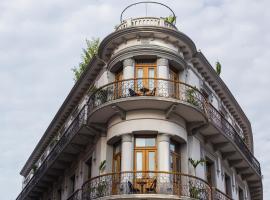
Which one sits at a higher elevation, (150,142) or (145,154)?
(150,142)

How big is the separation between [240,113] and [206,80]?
5.10 m

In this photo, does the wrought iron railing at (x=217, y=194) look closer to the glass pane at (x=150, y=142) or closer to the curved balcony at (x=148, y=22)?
the glass pane at (x=150, y=142)

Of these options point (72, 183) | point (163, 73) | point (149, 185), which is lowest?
point (149, 185)

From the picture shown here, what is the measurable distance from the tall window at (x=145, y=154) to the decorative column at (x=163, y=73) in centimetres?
212

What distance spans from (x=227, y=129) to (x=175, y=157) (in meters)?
4.96

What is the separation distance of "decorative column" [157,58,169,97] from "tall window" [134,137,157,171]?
6.95 ft

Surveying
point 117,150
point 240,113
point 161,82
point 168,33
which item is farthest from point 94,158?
point 240,113

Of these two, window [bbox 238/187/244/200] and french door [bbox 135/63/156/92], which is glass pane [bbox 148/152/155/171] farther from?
window [bbox 238/187/244/200]

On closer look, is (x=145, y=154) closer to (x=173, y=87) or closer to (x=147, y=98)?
(x=147, y=98)

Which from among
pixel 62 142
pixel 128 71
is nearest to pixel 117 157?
pixel 128 71

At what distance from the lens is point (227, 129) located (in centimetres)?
2631

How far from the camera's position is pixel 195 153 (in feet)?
76.7

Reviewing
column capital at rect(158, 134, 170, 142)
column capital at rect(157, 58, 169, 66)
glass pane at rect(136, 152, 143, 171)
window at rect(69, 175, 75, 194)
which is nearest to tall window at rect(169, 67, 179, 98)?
column capital at rect(157, 58, 169, 66)

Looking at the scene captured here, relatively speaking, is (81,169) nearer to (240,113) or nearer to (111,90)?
(111,90)
